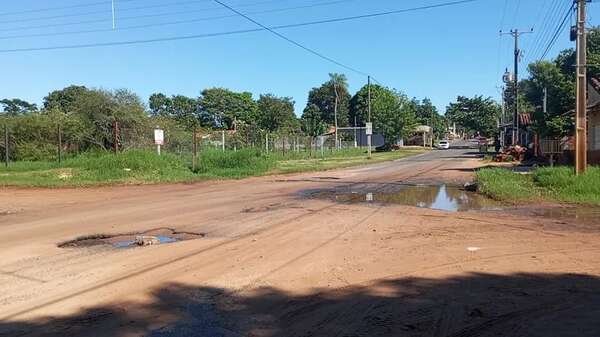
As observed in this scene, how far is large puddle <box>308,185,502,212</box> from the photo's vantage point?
601 inches

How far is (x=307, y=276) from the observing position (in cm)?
725

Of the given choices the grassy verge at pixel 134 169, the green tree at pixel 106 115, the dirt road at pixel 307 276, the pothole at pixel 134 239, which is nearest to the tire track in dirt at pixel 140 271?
the dirt road at pixel 307 276

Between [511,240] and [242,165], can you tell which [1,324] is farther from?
[242,165]

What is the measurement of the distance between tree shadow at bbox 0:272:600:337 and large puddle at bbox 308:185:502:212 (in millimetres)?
8003

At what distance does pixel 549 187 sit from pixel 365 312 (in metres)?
14.0

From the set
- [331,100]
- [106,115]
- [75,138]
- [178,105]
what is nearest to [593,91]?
[106,115]

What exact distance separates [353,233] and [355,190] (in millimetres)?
9216

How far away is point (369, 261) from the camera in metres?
8.05

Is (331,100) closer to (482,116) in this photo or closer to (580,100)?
(482,116)

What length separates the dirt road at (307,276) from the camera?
5414mm

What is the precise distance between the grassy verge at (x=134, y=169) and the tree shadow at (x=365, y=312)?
58.8 feet

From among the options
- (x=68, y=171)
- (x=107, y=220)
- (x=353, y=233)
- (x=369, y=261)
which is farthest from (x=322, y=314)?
(x=68, y=171)

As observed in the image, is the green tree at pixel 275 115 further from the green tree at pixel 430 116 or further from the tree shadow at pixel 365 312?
the tree shadow at pixel 365 312

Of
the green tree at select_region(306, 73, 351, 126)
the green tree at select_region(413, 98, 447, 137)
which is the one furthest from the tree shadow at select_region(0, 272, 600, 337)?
the green tree at select_region(413, 98, 447, 137)
